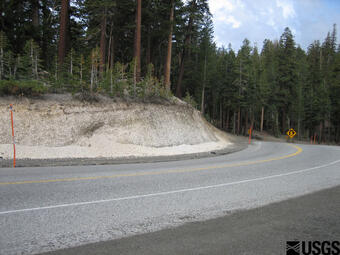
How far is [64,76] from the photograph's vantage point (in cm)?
1975

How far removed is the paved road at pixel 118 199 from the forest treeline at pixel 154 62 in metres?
11.3

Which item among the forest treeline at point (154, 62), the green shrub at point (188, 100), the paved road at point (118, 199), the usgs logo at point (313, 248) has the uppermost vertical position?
the forest treeline at point (154, 62)

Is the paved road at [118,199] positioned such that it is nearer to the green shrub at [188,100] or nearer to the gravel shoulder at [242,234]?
the gravel shoulder at [242,234]

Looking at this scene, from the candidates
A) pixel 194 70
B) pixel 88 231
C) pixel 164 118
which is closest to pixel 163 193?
pixel 88 231

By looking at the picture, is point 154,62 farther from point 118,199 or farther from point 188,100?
point 118,199

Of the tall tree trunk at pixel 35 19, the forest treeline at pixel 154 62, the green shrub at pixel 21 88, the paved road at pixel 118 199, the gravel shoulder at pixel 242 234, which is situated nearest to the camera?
the gravel shoulder at pixel 242 234

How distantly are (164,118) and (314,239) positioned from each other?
1704 cm

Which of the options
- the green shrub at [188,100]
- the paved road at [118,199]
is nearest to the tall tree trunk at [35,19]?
the green shrub at [188,100]

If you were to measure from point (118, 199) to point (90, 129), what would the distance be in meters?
11.6

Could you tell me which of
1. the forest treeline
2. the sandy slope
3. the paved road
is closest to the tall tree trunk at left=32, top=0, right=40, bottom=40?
the forest treeline

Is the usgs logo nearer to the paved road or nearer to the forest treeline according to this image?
the paved road

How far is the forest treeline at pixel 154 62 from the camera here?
18709 mm

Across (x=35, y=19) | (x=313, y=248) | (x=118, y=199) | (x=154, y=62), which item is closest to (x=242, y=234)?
(x=313, y=248)

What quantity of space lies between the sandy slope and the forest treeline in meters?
1.51
